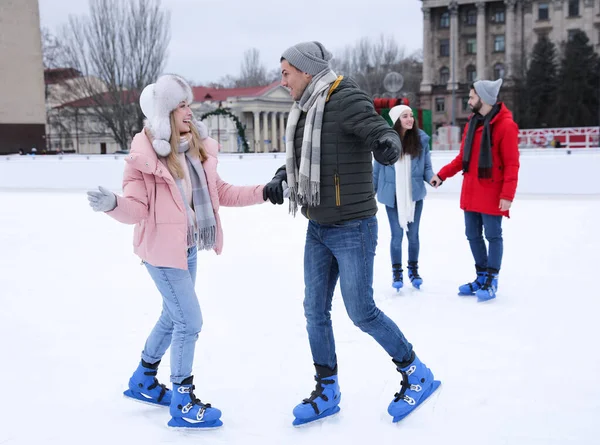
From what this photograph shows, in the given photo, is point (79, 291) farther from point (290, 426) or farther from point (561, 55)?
point (561, 55)

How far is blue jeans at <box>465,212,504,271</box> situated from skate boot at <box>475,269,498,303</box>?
0.06 m

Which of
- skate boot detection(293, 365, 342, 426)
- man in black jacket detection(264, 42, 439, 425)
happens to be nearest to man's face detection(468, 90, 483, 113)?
man in black jacket detection(264, 42, 439, 425)

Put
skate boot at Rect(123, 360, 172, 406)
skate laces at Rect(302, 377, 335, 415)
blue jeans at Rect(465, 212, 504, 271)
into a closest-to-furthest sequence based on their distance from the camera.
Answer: skate laces at Rect(302, 377, 335, 415)
skate boot at Rect(123, 360, 172, 406)
blue jeans at Rect(465, 212, 504, 271)

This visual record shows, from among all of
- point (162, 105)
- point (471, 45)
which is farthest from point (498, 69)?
point (162, 105)

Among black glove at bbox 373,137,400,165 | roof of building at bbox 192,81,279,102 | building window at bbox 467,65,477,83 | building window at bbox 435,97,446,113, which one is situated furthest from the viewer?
roof of building at bbox 192,81,279,102

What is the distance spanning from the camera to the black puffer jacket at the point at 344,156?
9.29ft

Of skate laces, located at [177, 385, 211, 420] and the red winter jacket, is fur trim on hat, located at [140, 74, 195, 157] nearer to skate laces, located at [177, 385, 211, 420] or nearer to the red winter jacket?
skate laces, located at [177, 385, 211, 420]

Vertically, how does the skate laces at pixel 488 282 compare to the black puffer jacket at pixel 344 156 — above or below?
below

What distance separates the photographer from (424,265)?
261 inches

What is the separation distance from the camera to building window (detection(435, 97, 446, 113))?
199ft

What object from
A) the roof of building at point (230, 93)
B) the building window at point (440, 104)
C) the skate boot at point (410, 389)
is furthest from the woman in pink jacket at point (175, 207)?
the roof of building at point (230, 93)

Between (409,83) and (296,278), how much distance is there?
62912 millimetres

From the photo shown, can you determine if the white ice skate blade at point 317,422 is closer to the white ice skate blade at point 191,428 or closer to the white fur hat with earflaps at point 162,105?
the white ice skate blade at point 191,428

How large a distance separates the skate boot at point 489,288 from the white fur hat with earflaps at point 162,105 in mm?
3061
